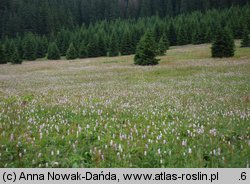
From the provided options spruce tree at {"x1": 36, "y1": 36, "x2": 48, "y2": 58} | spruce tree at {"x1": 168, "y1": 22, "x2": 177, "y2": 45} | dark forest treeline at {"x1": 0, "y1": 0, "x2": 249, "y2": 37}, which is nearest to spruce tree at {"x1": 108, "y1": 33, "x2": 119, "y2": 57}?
spruce tree at {"x1": 168, "y1": 22, "x2": 177, "y2": 45}

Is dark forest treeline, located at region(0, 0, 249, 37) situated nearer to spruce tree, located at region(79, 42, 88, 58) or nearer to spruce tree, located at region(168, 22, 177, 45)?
spruce tree, located at region(79, 42, 88, 58)

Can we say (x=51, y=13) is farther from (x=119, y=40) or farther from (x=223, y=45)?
(x=223, y=45)

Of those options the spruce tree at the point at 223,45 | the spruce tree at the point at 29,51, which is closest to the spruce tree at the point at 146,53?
the spruce tree at the point at 223,45

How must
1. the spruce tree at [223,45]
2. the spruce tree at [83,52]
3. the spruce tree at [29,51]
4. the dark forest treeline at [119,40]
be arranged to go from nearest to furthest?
1. the spruce tree at [223,45]
2. the spruce tree at [83,52]
3. the dark forest treeline at [119,40]
4. the spruce tree at [29,51]

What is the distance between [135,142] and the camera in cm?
687

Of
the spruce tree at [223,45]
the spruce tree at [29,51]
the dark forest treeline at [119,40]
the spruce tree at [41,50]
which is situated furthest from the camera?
the spruce tree at [41,50]

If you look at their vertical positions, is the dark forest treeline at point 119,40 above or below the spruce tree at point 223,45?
below

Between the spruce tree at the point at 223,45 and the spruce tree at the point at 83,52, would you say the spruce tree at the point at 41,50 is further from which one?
the spruce tree at the point at 223,45

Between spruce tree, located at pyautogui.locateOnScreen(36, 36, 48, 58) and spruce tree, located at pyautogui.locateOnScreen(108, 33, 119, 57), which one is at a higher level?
spruce tree, located at pyautogui.locateOnScreen(108, 33, 119, 57)

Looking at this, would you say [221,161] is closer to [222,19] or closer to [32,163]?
[32,163]

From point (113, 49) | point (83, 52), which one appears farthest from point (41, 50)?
point (113, 49)

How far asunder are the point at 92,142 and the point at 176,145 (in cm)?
211

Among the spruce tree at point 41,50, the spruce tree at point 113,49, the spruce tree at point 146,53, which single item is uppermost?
the spruce tree at point 146,53

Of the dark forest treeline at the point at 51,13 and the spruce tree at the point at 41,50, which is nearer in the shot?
the spruce tree at the point at 41,50
